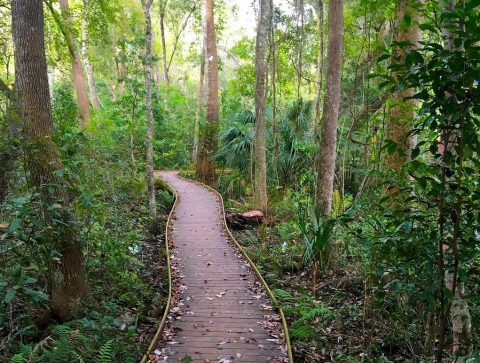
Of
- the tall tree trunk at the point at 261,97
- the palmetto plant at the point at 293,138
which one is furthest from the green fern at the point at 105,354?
the palmetto plant at the point at 293,138

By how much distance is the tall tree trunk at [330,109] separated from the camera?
6.60 metres

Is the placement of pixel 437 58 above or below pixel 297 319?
above

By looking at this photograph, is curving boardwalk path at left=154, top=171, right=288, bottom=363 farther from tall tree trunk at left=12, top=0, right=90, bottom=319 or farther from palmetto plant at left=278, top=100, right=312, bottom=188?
palmetto plant at left=278, top=100, right=312, bottom=188

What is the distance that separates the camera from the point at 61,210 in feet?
A: 14.5

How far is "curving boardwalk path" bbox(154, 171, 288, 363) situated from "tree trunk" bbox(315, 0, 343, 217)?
2009 millimetres

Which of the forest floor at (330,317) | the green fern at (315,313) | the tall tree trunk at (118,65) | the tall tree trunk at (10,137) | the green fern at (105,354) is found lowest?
the forest floor at (330,317)

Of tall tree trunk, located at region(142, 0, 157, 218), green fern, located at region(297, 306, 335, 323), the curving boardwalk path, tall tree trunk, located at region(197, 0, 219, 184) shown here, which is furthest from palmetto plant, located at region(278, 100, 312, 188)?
green fern, located at region(297, 306, 335, 323)

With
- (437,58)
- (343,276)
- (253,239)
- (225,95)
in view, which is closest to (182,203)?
(253,239)

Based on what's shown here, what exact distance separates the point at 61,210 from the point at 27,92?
1.45m

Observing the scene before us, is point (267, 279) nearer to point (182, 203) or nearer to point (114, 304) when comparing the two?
point (114, 304)

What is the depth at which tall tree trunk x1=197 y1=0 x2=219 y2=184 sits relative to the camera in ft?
47.9

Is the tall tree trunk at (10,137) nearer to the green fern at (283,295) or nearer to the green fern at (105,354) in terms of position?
the green fern at (105,354)

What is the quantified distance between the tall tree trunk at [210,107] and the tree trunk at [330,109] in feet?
27.9

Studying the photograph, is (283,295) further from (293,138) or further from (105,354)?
(293,138)
